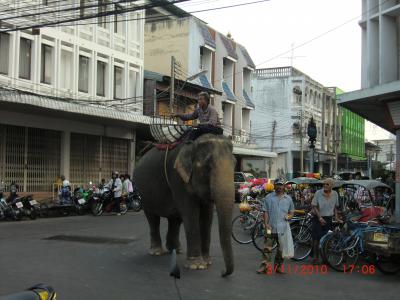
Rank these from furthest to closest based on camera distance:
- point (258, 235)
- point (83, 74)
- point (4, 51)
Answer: point (83, 74) < point (4, 51) < point (258, 235)

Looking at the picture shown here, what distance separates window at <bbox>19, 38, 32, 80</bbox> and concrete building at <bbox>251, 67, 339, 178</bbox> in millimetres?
31281

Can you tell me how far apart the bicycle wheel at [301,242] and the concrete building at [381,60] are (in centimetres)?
474

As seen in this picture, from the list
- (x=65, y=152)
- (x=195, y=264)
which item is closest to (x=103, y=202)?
(x=65, y=152)

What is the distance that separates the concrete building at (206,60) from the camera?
35562 mm

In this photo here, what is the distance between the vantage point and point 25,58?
21922 millimetres

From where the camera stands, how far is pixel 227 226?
8016 millimetres

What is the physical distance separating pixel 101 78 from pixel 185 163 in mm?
18431

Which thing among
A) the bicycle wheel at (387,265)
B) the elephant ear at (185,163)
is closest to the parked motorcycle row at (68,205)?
the elephant ear at (185,163)

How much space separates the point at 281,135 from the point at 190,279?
44468mm

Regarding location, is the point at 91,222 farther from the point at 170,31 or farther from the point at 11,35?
the point at 170,31

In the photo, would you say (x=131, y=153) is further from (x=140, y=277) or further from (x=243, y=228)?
(x=140, y=277)

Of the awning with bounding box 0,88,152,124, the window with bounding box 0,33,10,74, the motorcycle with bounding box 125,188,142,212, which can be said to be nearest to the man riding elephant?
the awning with bounding box 0,88,152,124

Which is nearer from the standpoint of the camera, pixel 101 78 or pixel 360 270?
pixel 360 270

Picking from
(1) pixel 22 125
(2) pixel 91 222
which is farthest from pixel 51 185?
(2) pixel 91 222
